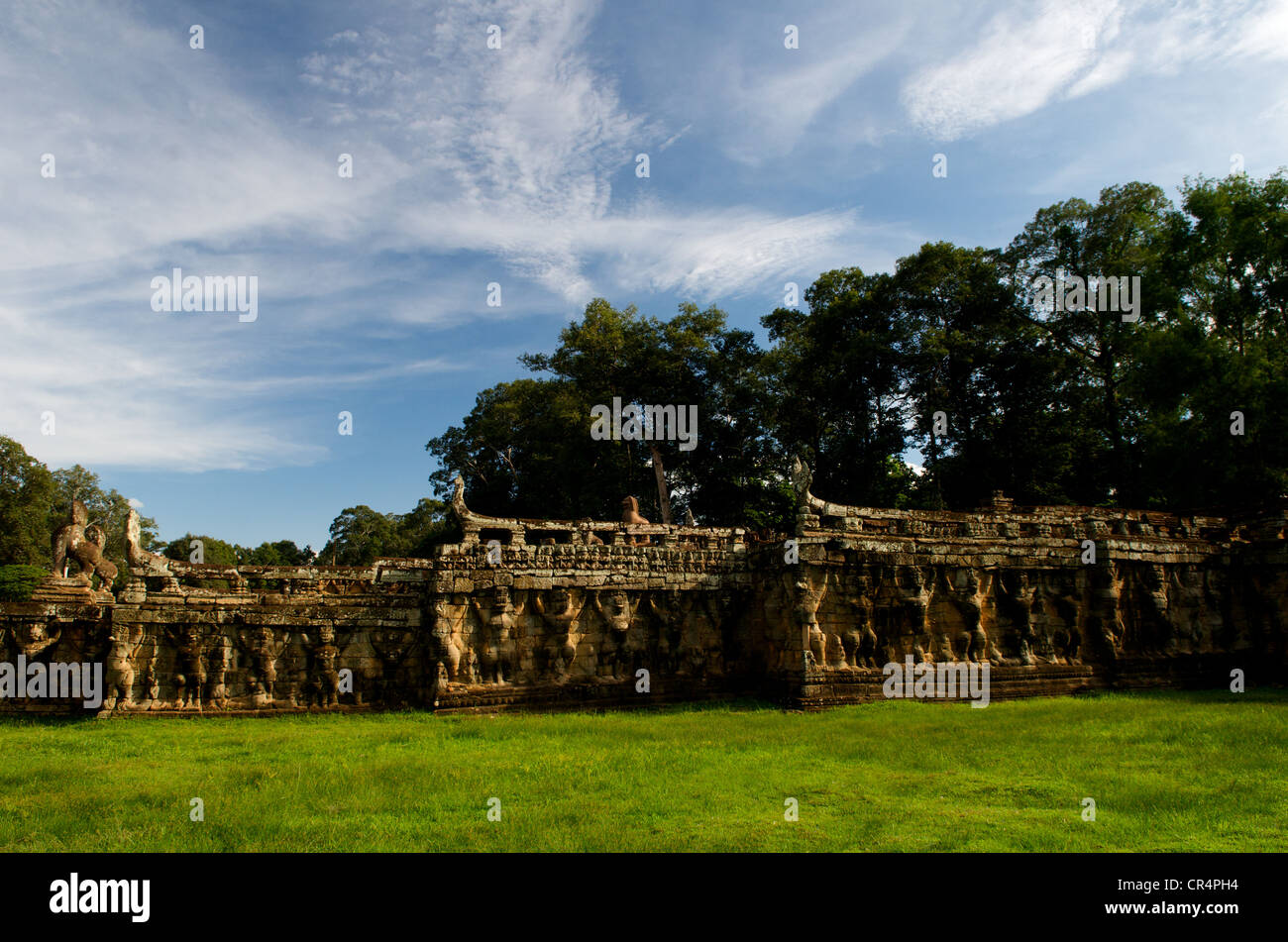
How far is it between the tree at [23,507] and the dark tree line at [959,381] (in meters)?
30.0

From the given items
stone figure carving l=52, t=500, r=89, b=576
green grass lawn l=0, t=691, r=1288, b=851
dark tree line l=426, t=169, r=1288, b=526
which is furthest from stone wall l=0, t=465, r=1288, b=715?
dark tree line l=426, t=169, r=1288, b=526

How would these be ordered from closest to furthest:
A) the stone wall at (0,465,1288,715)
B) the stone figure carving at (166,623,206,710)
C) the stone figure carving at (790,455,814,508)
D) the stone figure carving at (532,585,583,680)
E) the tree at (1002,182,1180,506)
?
the stone figure carving at (166,623,206,710) → the stone wall at (0,465,1288,715) → the stone figure carving at (532,585,583,680) → the stone figure carving at (790,455,814,508) → the tree at (1002,182,1180,506)

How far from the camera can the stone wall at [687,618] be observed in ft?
50.6

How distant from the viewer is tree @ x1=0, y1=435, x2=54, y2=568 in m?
43.9

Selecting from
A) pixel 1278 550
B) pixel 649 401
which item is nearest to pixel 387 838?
pixel 1278 550

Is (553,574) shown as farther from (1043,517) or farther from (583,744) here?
(1043,517)

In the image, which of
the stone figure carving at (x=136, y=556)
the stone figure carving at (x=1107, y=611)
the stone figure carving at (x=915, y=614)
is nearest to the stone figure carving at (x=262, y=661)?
the stone figure carving at (x=136, y=556)

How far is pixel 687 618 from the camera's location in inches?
698

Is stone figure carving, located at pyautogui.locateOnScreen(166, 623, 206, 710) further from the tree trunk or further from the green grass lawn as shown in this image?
the tree trunk

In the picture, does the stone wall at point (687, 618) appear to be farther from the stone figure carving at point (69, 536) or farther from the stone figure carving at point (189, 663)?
the stone figure carving at point (69, 536)

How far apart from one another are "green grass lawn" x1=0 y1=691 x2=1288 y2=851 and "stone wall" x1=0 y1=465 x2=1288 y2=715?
1.31m

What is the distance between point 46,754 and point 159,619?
3849 millimetres

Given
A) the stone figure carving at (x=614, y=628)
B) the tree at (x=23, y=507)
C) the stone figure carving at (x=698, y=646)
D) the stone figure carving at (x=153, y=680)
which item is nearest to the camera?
the stone figure carving at (x=153, y=680)

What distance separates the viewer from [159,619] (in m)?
15.1
